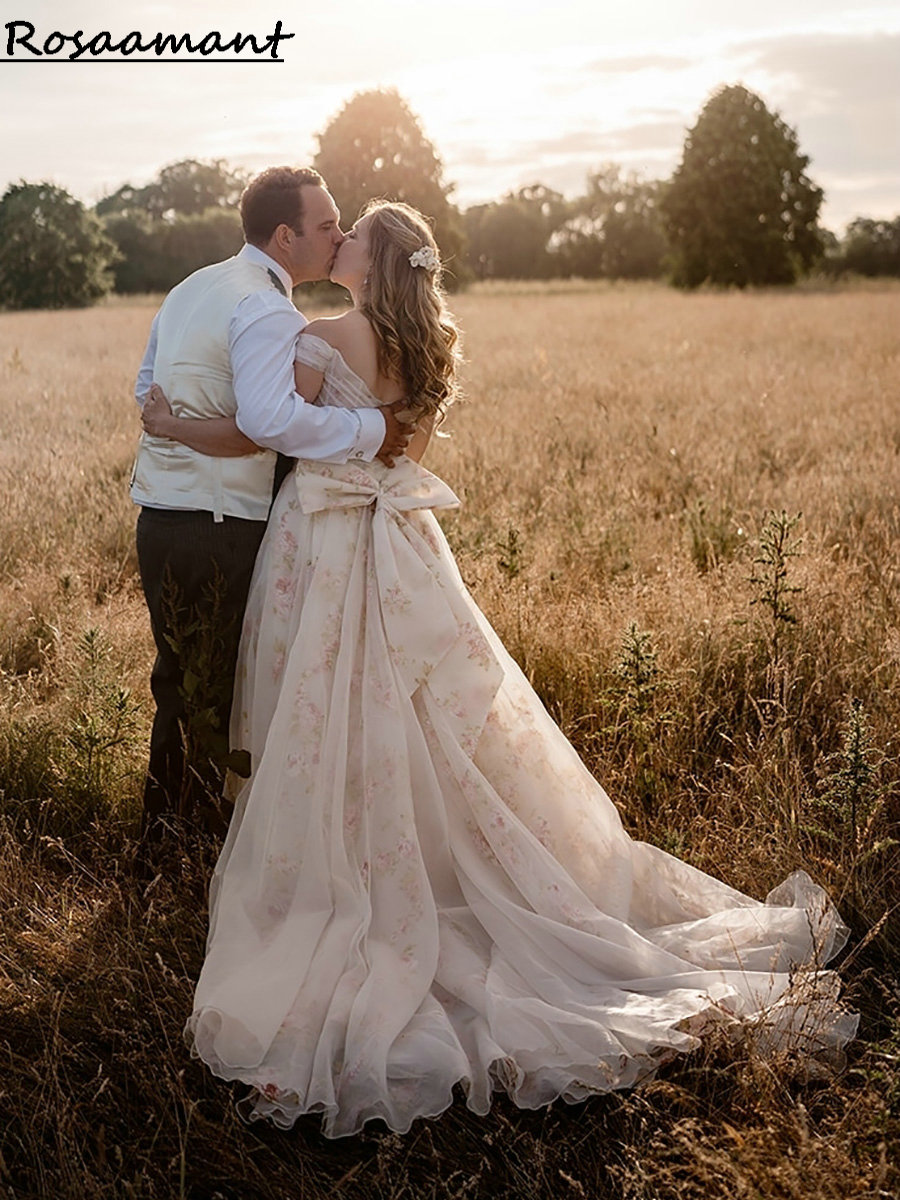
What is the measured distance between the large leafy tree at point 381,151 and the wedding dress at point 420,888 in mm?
32788

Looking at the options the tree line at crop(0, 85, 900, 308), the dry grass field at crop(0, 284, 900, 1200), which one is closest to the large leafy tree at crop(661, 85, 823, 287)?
the tree line at crop(0, 85, 900, 308)

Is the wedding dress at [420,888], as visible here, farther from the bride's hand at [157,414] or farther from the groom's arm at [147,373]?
the groom's arm at [147,373]

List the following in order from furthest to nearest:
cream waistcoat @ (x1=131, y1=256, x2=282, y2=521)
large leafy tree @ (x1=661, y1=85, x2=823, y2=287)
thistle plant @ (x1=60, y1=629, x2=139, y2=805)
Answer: large leafy tree @ (x1=661, y1=85, x2=823, y2=287) < thistle plant @ (x1=60, y1=629, x2=139, y2=805) < cream waistcoat @ (x1=131, y1=256, x2=282, y2=521)

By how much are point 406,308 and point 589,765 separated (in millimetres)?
2050

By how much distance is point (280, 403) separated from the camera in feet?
10.8

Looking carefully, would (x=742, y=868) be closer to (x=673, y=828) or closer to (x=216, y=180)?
(x=673, y=828)

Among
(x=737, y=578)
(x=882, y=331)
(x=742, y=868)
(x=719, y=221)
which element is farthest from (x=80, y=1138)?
(x=719, y=221)

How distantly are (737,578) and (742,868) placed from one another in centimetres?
214

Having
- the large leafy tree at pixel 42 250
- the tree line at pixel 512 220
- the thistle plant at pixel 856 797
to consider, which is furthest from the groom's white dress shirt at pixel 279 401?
the large leafy tree at pixel 42 250

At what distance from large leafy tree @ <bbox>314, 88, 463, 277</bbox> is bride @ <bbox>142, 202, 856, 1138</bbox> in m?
32.6

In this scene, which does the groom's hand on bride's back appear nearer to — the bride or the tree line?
the bride

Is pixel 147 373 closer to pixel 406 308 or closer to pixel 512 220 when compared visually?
pixel 406 308

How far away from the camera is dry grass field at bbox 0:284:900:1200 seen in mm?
2631

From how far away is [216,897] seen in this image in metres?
3.41
